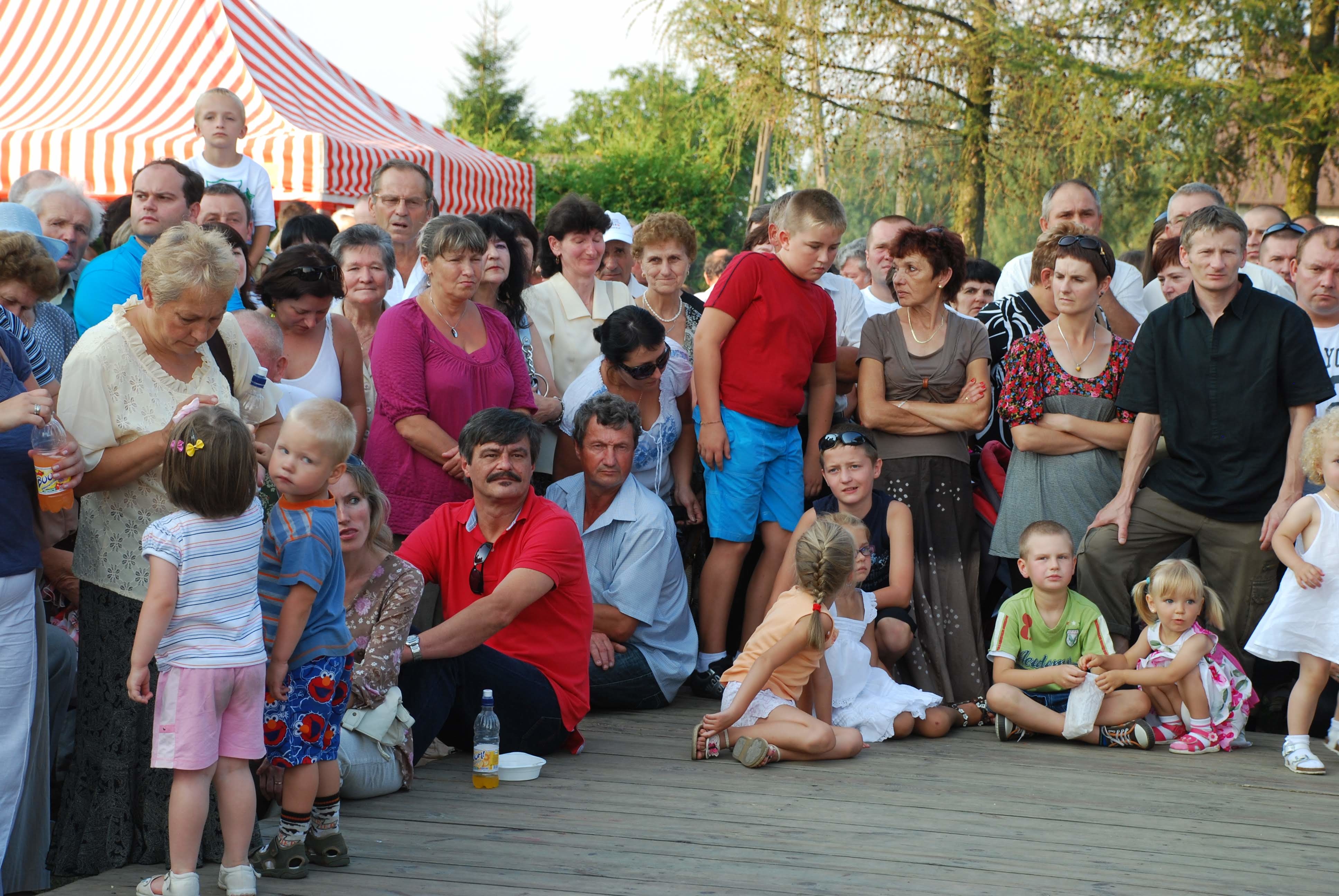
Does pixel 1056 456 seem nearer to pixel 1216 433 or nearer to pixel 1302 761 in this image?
pixel 1216 433

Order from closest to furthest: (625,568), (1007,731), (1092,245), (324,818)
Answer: (324,818) → (1007,731) → (625,568) → (1092,245)

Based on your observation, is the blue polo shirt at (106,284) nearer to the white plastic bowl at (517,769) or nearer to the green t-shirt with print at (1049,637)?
the white plastic bowl at (517,769)

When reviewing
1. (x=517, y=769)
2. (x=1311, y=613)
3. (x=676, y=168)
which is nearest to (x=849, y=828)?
(x=517, y=769)

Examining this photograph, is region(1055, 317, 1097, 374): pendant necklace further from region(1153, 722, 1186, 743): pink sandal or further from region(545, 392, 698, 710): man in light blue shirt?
region(545, 392, 698, 710): man in light blue shirt

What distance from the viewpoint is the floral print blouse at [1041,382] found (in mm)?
5371

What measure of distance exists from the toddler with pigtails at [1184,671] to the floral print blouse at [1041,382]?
30.9 inches

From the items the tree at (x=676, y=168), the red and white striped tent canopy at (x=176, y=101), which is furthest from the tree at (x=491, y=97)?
the red and white striped tent canopy at (x=176, y=101)

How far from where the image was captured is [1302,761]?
14.9ft

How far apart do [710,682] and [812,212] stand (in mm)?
1995

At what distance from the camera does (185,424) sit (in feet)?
9.46

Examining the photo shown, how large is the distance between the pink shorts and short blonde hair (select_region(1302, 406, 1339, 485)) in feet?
12.6

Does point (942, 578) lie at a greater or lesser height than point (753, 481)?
lesser

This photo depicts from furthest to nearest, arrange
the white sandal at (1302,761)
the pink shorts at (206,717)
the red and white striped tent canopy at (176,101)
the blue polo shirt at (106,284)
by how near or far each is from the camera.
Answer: the red and white striped tent canopy at (176,101) < the white sandal at (1302,761) < the blue polo shirt at (106,284) < the pink shorts at (206,717)

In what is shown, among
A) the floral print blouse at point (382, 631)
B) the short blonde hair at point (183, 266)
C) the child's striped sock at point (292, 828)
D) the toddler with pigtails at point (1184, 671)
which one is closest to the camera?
the short blonde hair at point (183, 266)
